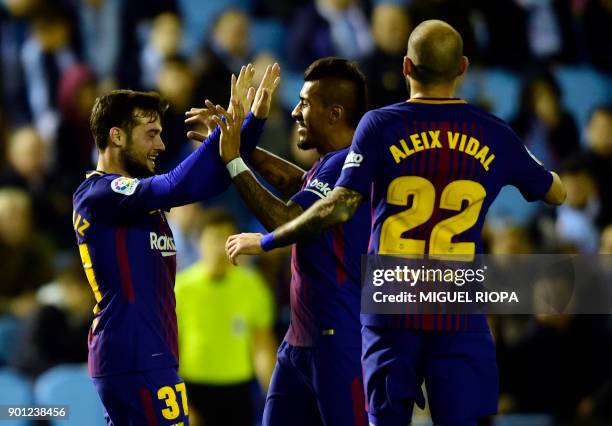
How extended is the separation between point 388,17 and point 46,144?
3.14 m

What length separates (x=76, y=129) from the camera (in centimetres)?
1092

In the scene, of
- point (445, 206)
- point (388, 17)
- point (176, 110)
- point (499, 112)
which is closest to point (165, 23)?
point (176, 110)

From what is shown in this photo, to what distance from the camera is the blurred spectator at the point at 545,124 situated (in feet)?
39.8

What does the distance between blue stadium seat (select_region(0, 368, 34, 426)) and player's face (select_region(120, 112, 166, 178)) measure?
138 inches

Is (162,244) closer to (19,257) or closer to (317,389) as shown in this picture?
(317,389)

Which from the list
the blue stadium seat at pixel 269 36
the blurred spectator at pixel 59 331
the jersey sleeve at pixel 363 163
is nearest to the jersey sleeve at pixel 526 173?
the jersey sleeve at pixel 363 163

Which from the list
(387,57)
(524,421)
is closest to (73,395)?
(524,421)

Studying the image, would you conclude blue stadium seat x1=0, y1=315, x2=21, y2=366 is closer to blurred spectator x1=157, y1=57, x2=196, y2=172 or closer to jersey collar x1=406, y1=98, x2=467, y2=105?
blurred spectator x1=157, y1=57, x2=196, y2=172

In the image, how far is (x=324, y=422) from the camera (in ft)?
19.9

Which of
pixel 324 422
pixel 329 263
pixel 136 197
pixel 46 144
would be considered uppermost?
pixel 46 144

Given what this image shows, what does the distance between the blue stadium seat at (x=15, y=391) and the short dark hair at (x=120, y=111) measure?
3530 millimetres

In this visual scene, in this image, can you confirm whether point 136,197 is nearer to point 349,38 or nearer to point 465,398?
point 465,398

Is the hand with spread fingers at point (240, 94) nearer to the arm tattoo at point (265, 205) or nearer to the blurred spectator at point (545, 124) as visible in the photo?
the arm tattoo at point (265, 205)

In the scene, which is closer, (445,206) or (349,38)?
(445,206)
